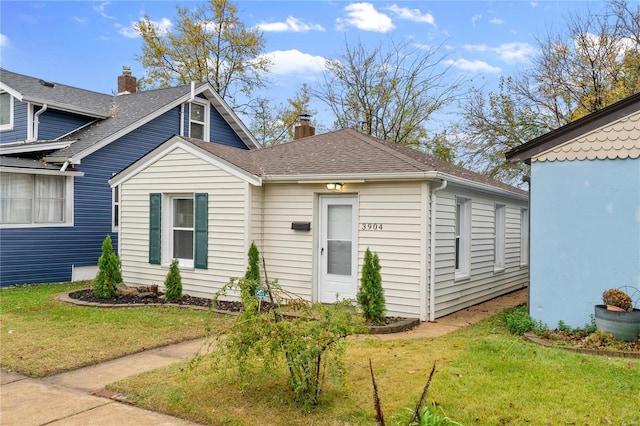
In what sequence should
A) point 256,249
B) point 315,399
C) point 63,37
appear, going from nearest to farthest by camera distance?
1. point 315,399
2. point 256,249
3. point 63,37

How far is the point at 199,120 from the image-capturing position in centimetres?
1697

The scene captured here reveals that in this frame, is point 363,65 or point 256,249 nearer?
point 256,249

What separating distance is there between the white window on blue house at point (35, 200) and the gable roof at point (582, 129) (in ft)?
35.4

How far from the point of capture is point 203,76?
25266 millimetres

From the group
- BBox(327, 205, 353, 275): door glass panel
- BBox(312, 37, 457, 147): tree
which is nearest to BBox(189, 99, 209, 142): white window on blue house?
BBox(312, 37, 457, 147): tree

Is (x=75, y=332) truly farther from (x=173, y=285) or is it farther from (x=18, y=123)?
(x=18, y=123)

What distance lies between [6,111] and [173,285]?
8.97 meters

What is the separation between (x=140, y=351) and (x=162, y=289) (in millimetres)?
4193

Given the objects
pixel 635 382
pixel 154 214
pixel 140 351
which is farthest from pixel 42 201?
pixel 635 382

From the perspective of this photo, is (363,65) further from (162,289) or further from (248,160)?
(162,289)

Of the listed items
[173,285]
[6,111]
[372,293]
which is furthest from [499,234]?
[6,111]

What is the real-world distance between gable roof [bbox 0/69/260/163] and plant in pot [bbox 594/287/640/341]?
11.7 m

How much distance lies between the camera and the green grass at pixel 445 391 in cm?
398

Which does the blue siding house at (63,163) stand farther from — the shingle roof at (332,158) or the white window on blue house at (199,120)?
the shingle roof at (332,158)
